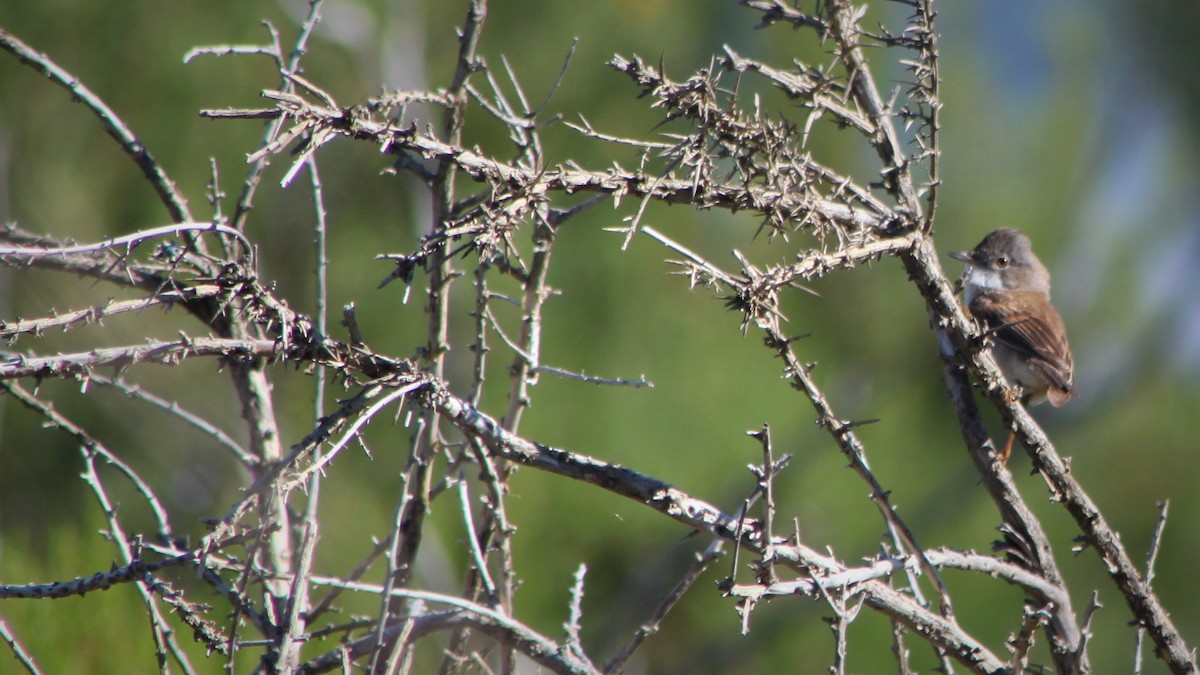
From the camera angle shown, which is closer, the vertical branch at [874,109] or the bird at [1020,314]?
the vertical branch at [874,109]

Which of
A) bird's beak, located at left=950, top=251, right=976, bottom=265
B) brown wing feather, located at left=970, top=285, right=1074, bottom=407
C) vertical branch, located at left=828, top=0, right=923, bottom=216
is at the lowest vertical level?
vertical branch, located at left=828, top=0, right=923, bottom=216

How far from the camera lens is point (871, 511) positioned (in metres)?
3.94

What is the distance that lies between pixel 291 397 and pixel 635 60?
2.56 m

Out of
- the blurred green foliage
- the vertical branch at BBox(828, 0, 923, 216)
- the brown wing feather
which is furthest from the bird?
the vertical branch at BBox(828, 0, 923, 216)

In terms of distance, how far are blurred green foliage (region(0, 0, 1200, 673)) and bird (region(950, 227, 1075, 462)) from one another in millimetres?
789

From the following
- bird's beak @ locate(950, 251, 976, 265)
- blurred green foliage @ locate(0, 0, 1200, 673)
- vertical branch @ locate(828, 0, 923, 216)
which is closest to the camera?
vertical branch @ locate(828, 0, 923, 216)

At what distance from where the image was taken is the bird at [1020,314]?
2.91 metres

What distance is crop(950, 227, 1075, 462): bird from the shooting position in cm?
291

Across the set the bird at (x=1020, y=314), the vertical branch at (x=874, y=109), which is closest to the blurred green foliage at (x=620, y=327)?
the bird at (x=1020, y=314)

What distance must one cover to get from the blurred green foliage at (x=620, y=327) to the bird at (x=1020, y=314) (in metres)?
0.79

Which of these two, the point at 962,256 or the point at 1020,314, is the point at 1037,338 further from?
the point at 962,256

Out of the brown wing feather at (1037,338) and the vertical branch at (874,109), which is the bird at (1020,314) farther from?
the vertical branch at (874,109)

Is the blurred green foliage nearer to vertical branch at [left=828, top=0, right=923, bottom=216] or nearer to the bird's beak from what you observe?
the bird's beak

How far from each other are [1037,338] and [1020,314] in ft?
0.35
